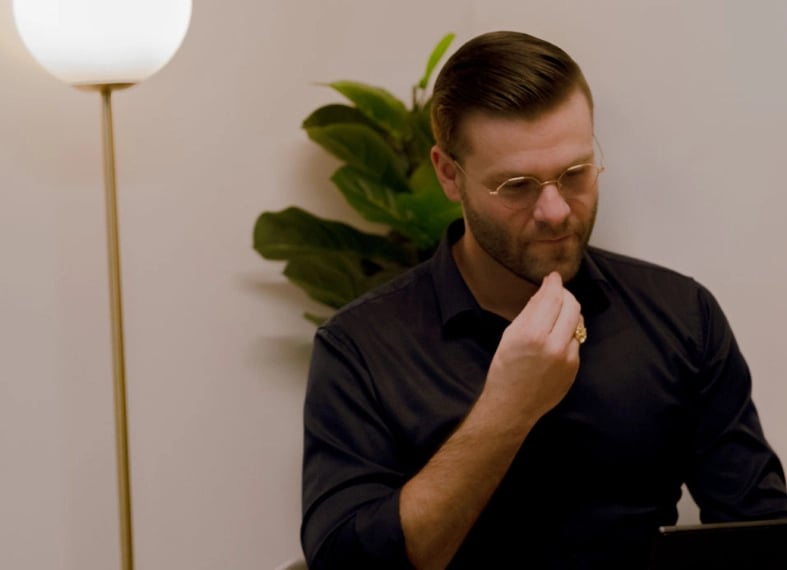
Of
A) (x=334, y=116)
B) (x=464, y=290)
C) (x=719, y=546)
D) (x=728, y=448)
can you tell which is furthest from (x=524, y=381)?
(x=334, y=116)

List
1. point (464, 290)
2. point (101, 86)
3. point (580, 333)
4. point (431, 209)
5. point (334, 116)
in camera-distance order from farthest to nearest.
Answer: point (334, 116), point (431, 209), point (101, 86), point (464, 290), point (580, 333)

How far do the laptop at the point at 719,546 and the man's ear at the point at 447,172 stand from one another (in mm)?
831

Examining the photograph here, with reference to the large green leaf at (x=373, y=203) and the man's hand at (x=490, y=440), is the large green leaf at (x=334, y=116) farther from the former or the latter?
the man's hand at (x=490, y=440)

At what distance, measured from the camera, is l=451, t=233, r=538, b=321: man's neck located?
178 centimetres

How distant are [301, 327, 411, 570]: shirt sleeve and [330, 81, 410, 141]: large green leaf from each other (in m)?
0.72

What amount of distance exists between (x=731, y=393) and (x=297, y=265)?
92 centimetres

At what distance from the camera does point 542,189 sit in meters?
1.66

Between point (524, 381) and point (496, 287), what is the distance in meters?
0.28

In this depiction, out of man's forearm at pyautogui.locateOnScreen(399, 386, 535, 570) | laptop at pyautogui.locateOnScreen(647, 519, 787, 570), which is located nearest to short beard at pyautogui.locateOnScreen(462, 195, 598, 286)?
man's forearm at pyautogui.locateOnScreen(399, 386, 535, 570)

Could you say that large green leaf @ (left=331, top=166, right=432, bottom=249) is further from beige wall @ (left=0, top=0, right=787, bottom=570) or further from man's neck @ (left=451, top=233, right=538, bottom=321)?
man's neck @ (left=451, top=233, right=538, bottom=321)

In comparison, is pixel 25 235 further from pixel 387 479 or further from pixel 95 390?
pixel 387 479

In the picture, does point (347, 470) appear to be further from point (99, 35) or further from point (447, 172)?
point (99, 35)

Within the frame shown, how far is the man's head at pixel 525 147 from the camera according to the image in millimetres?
1655

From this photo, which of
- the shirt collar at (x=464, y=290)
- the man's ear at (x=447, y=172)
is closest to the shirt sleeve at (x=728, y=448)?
the shirt collar at (x=464, y=290)
